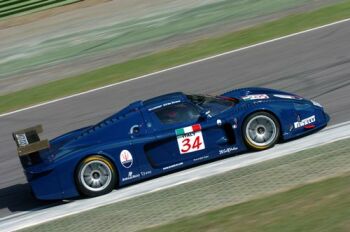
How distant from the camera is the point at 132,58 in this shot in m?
20.1

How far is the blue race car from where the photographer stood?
10656mm

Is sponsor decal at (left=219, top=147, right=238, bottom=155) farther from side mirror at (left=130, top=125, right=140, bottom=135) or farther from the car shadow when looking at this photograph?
the car shadow

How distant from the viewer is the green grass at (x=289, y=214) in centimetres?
739

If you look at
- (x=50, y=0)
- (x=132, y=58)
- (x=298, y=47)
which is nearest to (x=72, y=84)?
(x=132, y=58)

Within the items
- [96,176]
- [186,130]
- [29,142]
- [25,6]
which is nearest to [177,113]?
[186,130]

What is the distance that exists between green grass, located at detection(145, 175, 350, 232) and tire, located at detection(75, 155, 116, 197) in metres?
2.38

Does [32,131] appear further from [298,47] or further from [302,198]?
[298,47]

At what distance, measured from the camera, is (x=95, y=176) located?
10.8 metres

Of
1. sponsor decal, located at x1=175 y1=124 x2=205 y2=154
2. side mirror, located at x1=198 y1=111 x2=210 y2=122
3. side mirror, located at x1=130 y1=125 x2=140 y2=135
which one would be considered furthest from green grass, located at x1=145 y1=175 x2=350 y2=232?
side mirror, located at x1=130 y1=125 x2=140 y2=135

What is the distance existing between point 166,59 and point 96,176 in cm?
859

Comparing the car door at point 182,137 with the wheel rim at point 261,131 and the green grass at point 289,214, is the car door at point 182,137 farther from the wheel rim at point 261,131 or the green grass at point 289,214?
the green grass at point 289,214

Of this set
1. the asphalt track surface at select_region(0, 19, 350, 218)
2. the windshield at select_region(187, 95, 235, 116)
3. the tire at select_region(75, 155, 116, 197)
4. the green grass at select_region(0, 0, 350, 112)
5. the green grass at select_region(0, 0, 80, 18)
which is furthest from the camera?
the green grass at select_region(0, 0, 80, 18)

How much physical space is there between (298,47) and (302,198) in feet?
30.9

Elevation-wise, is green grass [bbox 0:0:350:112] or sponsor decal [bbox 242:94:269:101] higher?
green grass [bbox 0:0:350:112]
